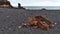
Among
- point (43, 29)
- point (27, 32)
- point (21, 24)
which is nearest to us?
point (27, 32)

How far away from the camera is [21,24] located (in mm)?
13773

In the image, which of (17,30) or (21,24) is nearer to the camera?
(17,30)

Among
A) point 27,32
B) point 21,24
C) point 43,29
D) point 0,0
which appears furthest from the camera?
point 0,0

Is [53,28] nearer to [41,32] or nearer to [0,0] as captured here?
[41,32]

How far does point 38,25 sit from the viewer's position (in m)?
12.8

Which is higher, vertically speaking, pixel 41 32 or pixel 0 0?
pixel 41 32

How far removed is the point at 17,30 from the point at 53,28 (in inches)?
79.6

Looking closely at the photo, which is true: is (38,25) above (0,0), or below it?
above

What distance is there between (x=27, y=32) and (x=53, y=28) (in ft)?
6.04

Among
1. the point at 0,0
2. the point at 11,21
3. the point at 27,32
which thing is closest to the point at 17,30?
the point at 27,32

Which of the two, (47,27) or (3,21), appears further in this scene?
(3,21)

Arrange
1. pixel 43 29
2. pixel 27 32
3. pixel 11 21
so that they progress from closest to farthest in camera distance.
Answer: pixel 27 32
pixel 43 29
pixel 11 21

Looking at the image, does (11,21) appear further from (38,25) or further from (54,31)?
(54,31)

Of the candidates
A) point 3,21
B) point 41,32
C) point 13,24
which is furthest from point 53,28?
point 3,21
